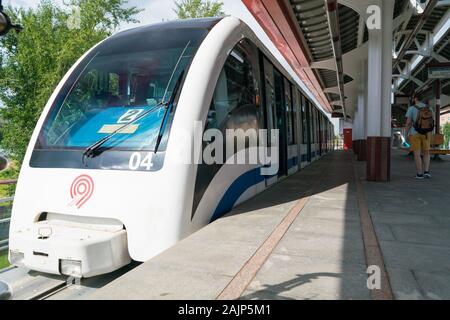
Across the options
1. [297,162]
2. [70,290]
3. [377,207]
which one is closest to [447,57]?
[297,162]

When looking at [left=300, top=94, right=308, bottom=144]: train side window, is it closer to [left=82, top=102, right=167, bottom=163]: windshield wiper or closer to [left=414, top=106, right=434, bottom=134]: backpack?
[left=414, top=106, right=434, bottom=134]: backpack

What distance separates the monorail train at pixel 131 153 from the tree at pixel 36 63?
52.4ft

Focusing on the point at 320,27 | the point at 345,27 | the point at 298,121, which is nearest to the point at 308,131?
the point at 298,121

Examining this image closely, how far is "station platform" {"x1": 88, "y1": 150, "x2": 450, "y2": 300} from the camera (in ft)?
7.55

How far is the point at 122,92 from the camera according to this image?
423 centimetres

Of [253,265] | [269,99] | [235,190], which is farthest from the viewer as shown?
[269,99]

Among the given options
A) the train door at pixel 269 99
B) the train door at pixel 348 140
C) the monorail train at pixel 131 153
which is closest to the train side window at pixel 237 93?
the monorail train at pixel 131 153

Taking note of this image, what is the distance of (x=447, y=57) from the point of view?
16656 millimetres

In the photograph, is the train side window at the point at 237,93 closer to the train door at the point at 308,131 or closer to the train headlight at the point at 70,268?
the train headlight at the point at 70,268

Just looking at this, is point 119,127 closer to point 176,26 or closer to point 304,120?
point 176,26

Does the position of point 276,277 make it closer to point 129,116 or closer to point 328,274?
point 328,274

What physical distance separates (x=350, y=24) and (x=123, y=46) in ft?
29.6

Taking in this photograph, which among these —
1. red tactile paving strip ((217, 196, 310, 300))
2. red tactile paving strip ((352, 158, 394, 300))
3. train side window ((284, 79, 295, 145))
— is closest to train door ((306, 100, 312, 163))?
train side window ((284, 79, 295, 145))

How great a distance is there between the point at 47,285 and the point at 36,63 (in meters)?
19.1
